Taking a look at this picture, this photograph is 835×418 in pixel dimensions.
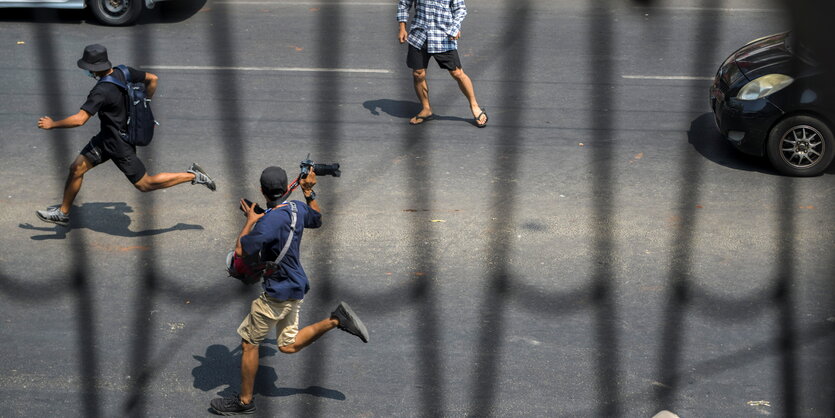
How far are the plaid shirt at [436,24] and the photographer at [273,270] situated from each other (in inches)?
129

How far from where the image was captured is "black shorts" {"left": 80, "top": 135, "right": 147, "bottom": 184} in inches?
213

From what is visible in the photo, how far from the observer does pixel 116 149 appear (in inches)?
213

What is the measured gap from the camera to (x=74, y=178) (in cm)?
550

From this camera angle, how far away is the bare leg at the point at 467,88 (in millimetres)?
7074

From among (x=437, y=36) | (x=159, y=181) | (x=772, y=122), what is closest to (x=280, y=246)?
(x=159, y=181)

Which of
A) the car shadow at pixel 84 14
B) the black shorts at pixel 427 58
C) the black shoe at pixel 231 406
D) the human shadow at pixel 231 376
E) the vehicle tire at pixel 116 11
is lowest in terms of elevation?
the human shadow at pixel 231 376

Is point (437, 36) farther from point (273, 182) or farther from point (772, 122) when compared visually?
point (273, 182)

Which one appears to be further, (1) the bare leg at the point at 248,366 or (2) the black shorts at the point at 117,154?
(2) the black shorts at the point at 117,154

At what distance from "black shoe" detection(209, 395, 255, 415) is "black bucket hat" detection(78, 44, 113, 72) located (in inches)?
88.0

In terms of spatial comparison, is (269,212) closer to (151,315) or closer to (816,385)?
(151,315)

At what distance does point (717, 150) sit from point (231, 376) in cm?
420

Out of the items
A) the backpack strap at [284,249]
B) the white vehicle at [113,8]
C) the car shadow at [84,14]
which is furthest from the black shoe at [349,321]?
the car shadow at [84,14]

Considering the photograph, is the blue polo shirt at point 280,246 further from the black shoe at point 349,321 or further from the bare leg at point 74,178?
the bare leg at point 74,178

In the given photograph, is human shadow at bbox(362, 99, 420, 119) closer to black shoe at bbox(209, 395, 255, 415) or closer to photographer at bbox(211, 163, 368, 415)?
photographer at bbox(211, 163, 368, 415)
